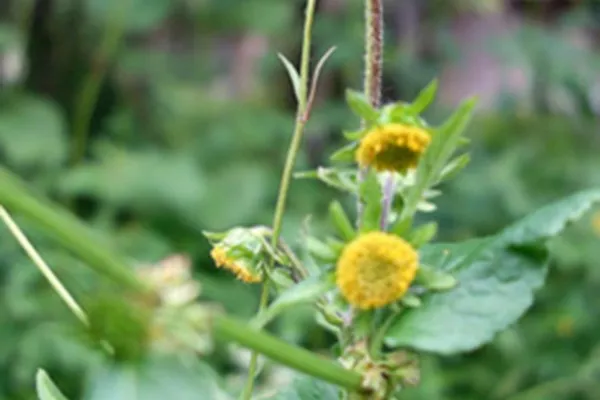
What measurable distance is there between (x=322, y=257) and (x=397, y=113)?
4 centimetres

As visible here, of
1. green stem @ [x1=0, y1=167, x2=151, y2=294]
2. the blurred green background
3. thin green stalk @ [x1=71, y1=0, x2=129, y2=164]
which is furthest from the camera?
thin green stalk @ [x1=71, y1=0, x2=129, y2=164]

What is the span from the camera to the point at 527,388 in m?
1.02

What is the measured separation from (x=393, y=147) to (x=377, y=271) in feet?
0.11

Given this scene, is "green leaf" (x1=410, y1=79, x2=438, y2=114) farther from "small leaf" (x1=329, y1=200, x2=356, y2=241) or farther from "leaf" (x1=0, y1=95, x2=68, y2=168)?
"leaf" (x1=0, y1=95, x2=68, y2=168)

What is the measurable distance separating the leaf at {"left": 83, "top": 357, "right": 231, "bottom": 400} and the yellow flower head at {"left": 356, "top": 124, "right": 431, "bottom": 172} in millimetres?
75

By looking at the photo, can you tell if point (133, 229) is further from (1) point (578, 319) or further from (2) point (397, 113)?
(2) point (397, 113)

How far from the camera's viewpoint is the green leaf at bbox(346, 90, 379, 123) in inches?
8.4

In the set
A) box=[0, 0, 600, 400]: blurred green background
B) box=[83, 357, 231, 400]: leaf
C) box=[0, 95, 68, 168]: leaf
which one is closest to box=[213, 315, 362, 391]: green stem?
box=[83, 357, 231, 400]: leaf

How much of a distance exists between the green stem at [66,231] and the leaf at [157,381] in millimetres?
18

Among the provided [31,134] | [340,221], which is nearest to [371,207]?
[340,221]

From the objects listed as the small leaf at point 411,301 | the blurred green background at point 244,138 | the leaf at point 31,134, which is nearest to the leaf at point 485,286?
the small leaf at point 411,301

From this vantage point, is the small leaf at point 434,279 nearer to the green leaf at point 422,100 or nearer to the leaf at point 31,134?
the green leaf at point 422,100

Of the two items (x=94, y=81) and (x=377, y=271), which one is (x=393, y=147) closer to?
(x=377, y=271)

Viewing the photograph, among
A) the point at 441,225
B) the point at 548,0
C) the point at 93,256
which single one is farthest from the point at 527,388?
the point at 93,256
